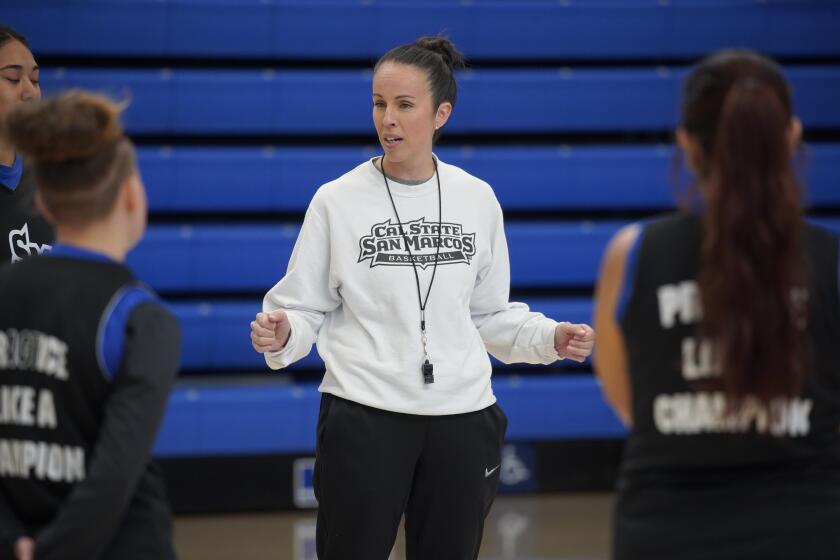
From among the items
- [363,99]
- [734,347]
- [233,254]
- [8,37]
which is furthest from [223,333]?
[734,347]

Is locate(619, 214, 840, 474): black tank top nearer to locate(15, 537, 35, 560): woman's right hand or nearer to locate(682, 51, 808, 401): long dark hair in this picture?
locate(682, 51, 808, 401): long dark hair

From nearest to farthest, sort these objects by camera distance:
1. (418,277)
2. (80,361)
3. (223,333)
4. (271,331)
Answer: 1. (80,361)
2. (271,331)
3. (418,277)
4. (223,333)

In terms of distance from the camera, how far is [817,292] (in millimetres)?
1591

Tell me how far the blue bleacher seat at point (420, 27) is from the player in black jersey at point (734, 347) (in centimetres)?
417

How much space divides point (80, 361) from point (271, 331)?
0.82 m

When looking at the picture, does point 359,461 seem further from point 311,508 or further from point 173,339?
Result: point 311,508

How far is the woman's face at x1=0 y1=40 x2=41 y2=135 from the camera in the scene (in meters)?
2.69

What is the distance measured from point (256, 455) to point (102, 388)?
330 cm

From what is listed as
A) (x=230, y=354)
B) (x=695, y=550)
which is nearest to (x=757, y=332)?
(x=695, y=550)

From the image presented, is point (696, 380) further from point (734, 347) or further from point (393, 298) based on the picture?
point (393, 298)

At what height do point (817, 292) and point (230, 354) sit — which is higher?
point (817, 292)

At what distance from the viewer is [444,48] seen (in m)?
2.74

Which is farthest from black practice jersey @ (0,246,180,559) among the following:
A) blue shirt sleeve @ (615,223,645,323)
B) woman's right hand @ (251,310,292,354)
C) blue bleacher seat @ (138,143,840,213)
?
blue bleacher seat @ (138,143,840,213)

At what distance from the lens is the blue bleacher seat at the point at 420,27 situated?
547 cm
